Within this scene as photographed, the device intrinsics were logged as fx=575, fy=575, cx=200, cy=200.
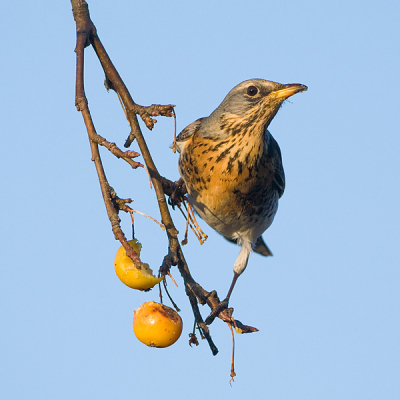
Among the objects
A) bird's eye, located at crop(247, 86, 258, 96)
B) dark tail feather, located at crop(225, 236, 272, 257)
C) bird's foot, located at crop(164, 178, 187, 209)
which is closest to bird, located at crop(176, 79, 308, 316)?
bird's eye, located at crop(247, 86, 258, 96)

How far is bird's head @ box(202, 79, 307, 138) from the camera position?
4.33 metres

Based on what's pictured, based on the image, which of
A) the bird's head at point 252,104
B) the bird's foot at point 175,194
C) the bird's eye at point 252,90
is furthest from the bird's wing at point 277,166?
the bird's foot at point 175,194

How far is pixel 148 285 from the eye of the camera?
275 cm

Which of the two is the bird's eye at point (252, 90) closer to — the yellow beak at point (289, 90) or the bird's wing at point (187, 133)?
the yellow beak at point (289, 90)

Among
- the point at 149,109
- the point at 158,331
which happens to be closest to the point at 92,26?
the point at 149,109

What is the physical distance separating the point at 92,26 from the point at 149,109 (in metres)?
0.81

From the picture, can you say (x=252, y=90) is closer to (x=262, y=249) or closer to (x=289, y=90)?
(x=289, y=90)

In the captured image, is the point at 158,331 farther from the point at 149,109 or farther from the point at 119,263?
the point at 149,109

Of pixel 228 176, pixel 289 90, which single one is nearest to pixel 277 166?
pixel 228 176

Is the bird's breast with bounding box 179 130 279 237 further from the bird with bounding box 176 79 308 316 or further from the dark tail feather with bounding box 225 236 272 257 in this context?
the dark tail feather with bounding box 225 236 272 257

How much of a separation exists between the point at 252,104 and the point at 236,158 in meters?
0.46

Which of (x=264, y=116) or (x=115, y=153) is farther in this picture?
(x=264, y=116)

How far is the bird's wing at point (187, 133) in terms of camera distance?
16.8 ft

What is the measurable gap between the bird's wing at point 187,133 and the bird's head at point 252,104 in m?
0.38
